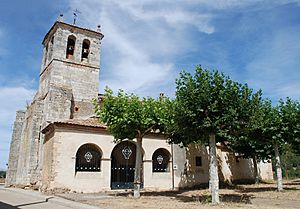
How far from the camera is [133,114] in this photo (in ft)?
39.3

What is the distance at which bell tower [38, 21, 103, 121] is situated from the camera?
21.3m

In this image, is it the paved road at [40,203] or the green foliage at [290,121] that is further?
the green foliage at [290,121]

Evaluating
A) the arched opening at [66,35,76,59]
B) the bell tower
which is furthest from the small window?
the arched opening at [66,35,76,59]

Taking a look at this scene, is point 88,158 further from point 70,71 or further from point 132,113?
point 70,71

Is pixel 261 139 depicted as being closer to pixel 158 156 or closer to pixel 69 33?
pixel 158 156

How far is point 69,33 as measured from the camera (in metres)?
24.0

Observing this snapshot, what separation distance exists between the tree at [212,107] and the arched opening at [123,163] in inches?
338

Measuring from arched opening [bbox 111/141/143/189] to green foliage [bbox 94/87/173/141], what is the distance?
5.34 meters

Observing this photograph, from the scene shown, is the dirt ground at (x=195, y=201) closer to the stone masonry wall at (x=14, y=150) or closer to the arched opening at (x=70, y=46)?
the arched opening at (x=70, y=46)

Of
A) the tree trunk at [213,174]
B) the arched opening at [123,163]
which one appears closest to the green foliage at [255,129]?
the tree trunk at [213,174]

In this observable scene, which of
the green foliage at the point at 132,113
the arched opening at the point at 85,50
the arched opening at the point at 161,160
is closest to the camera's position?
the green foliage at the point at 132,113

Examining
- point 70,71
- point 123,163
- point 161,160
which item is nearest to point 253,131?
point 161,160

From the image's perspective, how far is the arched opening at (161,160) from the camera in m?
18.4

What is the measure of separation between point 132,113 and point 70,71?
13387 millimetres
